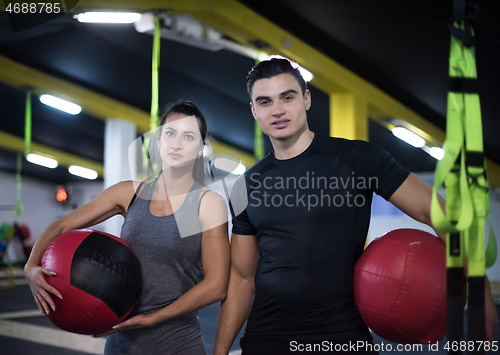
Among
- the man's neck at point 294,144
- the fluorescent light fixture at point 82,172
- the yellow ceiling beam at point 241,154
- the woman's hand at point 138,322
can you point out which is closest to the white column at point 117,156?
the yellow ceiling beam at point 241,154

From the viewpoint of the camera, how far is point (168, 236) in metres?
1.38

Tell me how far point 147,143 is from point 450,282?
126cm

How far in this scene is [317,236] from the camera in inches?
50.0

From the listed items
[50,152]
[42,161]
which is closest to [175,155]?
[50,152]

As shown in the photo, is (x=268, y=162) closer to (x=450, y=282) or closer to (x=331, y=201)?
(x=331, y=201)

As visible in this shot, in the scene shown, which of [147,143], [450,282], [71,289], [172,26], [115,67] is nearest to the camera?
[450,282]

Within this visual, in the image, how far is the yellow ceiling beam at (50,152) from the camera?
10812mm

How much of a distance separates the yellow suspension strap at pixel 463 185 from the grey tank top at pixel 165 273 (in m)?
0.81

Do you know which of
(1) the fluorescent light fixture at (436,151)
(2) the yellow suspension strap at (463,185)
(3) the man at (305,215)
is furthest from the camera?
(1) the fluorescent light fixture at (436,151)

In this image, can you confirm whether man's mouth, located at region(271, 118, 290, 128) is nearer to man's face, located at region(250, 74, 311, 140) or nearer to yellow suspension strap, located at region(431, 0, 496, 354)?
man's face, located at region(250, 74, 311, 140)

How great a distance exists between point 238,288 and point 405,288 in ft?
1.83

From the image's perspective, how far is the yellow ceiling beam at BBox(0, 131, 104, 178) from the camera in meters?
10.8

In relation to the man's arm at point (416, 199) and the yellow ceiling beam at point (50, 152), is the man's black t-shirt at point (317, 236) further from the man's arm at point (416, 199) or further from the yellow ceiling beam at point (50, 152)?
the yellow ceiling beam at point (50, 152)

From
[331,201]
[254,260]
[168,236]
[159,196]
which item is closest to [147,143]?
[159,196]
